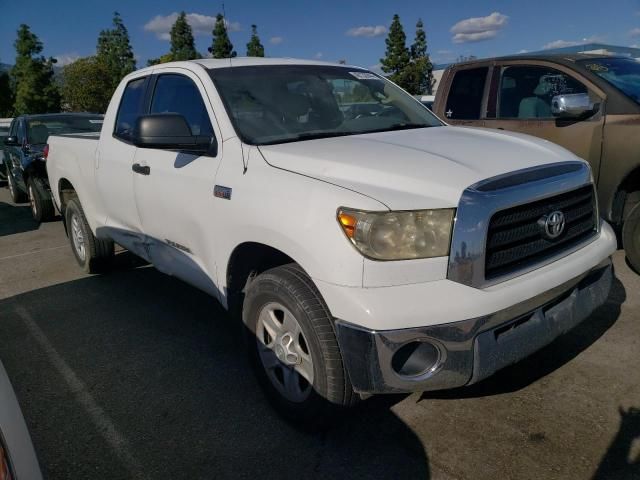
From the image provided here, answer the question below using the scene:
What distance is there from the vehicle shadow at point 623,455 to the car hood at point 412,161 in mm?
1307

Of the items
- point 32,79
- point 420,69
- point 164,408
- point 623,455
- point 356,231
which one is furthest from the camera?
point 420,69

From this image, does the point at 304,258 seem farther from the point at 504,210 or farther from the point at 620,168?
the point at 620,168

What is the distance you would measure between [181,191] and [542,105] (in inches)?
139

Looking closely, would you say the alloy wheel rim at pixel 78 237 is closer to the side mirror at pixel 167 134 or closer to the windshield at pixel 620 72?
the side mirror at pixel 167 134

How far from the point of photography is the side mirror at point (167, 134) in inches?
116

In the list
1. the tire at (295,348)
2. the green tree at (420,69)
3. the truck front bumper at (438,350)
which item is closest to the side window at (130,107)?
the tire at (295,348)

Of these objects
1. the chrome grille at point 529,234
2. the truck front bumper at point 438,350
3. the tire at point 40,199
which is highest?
the chrome grille at point 529,234

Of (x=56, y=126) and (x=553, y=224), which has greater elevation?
(x=56, y=126)

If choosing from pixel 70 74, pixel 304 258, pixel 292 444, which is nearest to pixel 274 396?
pixel 292 444

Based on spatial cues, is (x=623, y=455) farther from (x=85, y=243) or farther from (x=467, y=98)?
(x=85, y=243)

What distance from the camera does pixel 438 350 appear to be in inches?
85.1

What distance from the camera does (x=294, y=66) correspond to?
3604 mm

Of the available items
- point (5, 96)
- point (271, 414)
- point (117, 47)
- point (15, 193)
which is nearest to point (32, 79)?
point (5, 96)

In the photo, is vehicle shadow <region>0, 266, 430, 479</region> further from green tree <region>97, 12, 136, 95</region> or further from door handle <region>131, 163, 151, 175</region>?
green tree <region>97, 12, 136, 95</region>
